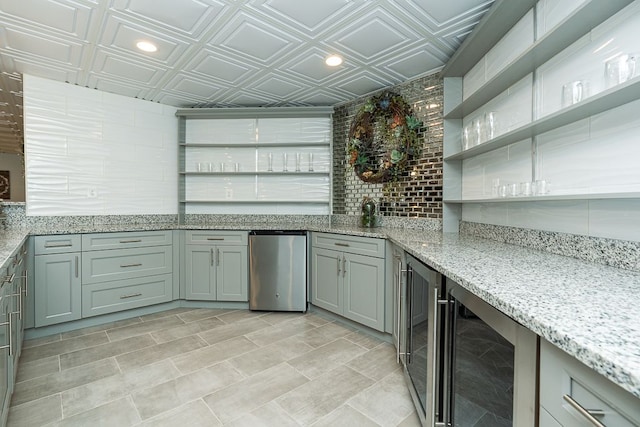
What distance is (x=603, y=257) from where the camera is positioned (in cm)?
140

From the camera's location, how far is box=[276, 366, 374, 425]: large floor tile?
174cm

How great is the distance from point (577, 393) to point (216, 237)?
3302 mm

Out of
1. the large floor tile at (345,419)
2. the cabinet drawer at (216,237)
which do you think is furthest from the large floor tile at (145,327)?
the large floor tile at (345,419)

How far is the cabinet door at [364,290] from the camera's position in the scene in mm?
2662

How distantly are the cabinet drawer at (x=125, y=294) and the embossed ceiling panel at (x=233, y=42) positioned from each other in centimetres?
207

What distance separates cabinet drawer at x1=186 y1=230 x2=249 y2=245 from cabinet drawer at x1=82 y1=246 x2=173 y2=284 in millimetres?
274

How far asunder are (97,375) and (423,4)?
3236 millimetres

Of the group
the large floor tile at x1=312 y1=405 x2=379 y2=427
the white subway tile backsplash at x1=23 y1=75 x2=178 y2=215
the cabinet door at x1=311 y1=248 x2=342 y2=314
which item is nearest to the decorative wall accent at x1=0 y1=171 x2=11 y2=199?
the white subway tile backsplash at x1=23 y1=75 x2=178 y2=215

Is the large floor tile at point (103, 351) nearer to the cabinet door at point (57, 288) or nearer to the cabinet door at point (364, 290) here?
the cabinet door at point (57, 288)

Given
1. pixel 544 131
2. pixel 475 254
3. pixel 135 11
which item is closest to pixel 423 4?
pixel 544 131

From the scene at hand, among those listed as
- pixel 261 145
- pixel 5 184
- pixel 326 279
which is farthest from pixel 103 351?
pixel 5 184

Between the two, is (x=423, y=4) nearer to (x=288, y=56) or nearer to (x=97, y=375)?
(x=288, y=56)

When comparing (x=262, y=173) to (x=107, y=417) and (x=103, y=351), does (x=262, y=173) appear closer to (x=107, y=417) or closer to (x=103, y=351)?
(x=103, y=351)

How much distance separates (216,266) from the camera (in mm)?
3482
